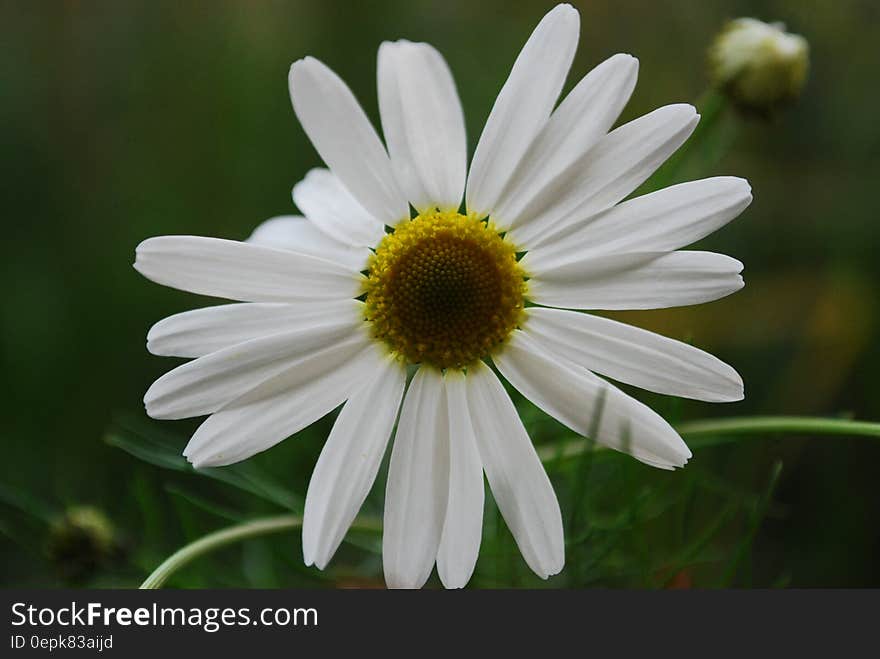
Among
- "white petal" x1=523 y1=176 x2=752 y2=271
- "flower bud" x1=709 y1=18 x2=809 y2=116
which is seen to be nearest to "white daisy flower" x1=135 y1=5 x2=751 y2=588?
"white petal" x1=523 y1=176 x2=752 y2=271

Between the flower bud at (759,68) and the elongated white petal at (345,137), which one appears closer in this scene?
the elongated white petal at (345,137)

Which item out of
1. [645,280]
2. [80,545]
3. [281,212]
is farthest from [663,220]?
[281,212]

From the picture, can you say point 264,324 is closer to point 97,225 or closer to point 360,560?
point 360,560

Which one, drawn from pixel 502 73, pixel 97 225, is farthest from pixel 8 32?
pixel 502 73

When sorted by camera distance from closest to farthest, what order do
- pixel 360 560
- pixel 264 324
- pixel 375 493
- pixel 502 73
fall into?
1. pixel 264 324
2. pixel 375 493
3. pixel 360 560
4. pixel 502 73

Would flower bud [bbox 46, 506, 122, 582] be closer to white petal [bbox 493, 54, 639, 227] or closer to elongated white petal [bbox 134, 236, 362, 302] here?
elongated white petal [bbox 134, 236, 362, 302]

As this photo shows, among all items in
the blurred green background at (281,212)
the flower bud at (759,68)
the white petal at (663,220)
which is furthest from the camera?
the blurred green background at (281,212)

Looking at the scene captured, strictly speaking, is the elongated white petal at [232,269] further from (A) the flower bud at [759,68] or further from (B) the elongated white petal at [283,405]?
(A) the flower bud at [759,68]

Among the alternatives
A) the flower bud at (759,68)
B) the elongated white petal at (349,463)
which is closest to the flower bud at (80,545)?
the elongated white petal at (349,463)
